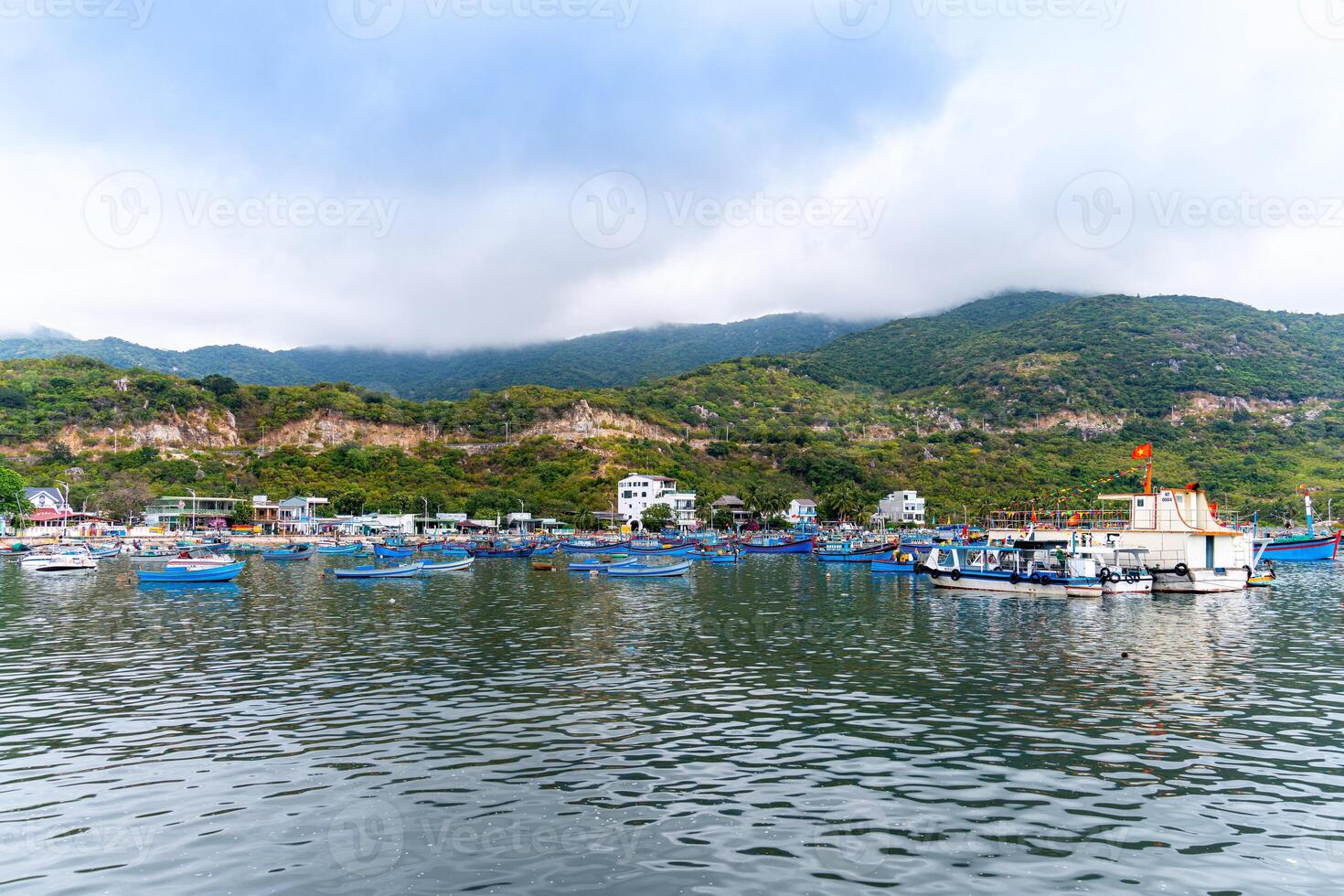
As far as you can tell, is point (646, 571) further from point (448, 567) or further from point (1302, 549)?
point (1302, 549)

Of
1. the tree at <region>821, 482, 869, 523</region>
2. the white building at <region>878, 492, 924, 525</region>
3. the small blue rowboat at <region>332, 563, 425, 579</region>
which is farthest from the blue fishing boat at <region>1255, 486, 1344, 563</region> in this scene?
the small blue rowboat at <region>332, 563, 425, 579</region>

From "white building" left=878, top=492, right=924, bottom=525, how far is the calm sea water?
117 m

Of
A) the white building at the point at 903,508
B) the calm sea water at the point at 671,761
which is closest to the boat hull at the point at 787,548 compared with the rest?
the white building at the point at 903,508

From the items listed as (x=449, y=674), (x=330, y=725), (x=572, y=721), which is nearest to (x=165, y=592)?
(x=449, y=674)

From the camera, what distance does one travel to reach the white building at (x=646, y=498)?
148 meters

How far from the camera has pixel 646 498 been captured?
5886 inches

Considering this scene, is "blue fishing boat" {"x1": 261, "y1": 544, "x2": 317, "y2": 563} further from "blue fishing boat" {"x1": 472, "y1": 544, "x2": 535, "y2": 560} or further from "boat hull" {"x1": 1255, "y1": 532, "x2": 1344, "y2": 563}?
"boat hull" {"x1": 1255, "y1": 532, "x2": 1344, "y2": 563}

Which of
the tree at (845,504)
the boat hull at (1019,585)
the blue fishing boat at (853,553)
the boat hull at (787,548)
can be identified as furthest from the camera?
the tree at (845,504)

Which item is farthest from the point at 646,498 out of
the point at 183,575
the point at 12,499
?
the point at 12,499

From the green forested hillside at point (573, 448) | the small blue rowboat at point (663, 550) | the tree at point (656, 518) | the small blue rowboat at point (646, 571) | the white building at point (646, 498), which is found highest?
the green forested hillside at point (573, 448)

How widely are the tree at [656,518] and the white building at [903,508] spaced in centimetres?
4253

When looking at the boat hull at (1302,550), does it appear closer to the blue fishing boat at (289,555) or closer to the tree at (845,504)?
the tree at (845,504)

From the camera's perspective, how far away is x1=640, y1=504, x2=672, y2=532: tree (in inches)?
5359

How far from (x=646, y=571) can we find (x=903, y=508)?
313 ft
